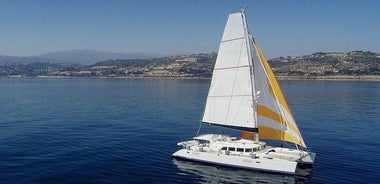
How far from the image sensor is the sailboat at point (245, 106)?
139 ft

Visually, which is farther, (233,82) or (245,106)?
(233,82)

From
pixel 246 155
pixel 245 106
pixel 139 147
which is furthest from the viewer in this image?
pixel 139 147

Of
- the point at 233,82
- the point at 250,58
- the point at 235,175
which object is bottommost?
the point at 235,175

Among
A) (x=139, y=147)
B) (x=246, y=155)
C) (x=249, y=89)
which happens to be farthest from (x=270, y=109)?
(x=139, y=147)

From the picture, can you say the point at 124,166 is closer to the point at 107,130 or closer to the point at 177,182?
the point at 177,182

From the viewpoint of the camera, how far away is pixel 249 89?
43.6 metres

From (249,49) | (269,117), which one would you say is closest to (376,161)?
(269,117)

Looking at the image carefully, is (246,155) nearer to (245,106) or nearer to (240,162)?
(240,162)

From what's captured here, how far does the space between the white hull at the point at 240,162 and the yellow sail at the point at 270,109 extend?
4504 millimetres

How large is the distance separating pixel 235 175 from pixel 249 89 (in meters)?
9.68

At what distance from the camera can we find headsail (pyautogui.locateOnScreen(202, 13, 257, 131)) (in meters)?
43.0

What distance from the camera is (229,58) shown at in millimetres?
44156

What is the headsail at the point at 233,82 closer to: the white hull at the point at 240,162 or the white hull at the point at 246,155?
the white hull at the point at 246,155

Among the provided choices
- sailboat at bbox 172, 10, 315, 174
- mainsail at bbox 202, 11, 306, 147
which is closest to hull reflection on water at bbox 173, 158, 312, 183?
sailboat at bbox 172, 10, 315, 174
